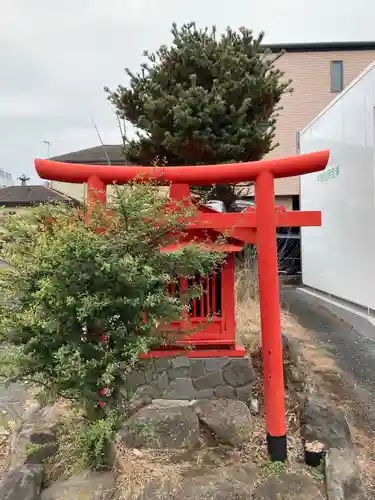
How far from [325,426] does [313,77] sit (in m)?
14.9

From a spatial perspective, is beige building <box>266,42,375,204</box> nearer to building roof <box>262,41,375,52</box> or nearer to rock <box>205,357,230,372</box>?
building roof <box>262,41,375,52</box>

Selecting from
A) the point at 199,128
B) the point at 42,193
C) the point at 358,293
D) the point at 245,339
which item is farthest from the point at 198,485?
the point at 42,193

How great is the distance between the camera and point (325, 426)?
3.23 m

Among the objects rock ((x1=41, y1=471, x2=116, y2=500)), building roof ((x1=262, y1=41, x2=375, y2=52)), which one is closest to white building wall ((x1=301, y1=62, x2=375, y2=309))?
rock ((x1=41, y1=471, x2=116, y2=500))

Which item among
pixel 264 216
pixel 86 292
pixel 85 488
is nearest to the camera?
pixel 86 292

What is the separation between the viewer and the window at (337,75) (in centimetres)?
1580

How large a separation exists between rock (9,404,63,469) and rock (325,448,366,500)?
1.76 meters

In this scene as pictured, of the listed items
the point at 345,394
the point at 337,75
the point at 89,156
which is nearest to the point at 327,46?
the point at 337,75

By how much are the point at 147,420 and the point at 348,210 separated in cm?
455

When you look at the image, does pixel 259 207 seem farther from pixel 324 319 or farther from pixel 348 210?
pixel 324 319

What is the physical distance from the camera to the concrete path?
421 centimetres

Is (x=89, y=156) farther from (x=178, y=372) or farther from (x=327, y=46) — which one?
(x=178, y=372)

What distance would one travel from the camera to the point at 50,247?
2.37m

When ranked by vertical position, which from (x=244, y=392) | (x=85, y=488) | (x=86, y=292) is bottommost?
(x=85, y=488)
